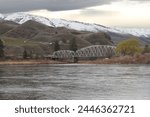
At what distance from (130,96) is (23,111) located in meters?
23.5

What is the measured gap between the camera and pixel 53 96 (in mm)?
49844

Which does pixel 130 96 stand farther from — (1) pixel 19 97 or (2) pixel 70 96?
(1) pixel 19 97

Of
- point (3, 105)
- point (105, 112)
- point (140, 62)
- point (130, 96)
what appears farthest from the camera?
point (140, 62)

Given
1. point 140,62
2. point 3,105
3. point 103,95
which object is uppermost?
point 3,105

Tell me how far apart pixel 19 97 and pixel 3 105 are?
1866 cm

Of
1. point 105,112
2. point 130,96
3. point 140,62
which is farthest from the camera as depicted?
point 140,62

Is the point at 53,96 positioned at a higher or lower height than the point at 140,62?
higher

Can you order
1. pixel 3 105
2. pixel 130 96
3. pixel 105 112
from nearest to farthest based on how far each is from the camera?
pixel 105 112 → pixel 3 105 → pixel 130 96

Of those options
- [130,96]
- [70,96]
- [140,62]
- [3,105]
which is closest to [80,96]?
[70,96]

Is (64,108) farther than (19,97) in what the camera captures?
No

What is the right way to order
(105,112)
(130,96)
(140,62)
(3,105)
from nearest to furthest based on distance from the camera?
(105,112) → (3,105) → (130,96) → (140,62)

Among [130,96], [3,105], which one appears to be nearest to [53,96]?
[130,96]

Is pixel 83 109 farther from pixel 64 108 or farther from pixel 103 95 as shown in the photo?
pixel 103 95

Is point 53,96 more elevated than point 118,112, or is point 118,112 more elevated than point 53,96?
point 118,112
